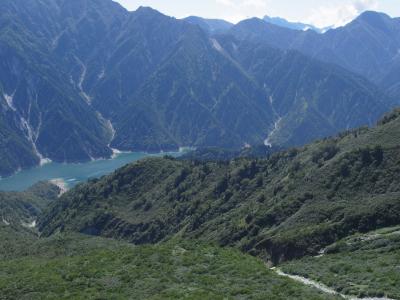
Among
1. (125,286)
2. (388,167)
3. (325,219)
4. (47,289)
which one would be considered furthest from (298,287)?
(388,167)

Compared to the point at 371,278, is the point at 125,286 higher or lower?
lower

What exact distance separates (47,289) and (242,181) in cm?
12333

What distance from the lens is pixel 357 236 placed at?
8269 centimetres

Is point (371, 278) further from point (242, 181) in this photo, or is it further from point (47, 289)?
point (242, 181)

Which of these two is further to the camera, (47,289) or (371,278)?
(47,289)

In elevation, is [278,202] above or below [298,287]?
below

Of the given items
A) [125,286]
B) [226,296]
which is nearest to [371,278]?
[226,296]

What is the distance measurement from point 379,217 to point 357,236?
11161 millimetres

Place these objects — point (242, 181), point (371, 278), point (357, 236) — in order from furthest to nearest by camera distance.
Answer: point (242, 181) < point (357, 236) < point (371, 278)

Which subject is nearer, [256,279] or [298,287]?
[298,287]

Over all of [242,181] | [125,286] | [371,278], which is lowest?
[242,181]

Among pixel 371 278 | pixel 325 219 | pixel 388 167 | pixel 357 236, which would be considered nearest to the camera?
pixel 371 278

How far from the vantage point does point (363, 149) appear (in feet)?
416

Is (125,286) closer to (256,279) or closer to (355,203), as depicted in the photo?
(256,279)
